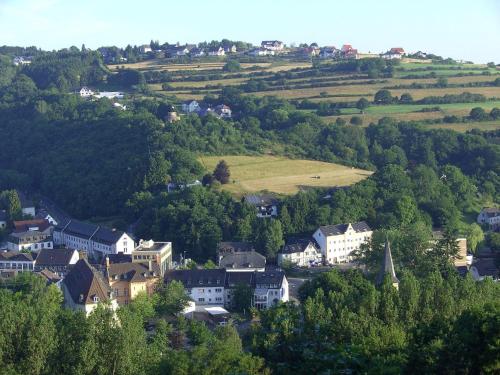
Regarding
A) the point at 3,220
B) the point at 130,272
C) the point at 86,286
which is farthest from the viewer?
the point at 3,220

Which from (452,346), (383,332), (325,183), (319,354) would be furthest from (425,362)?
(325,183)

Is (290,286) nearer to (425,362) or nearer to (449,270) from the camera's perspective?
(449,270)

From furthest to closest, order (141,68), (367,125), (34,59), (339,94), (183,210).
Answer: (34,59)
(141,68)
(339,94)
(367,125)
(183,210)

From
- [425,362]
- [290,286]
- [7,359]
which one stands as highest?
[425,362]

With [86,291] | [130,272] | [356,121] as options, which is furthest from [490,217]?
[86,291]

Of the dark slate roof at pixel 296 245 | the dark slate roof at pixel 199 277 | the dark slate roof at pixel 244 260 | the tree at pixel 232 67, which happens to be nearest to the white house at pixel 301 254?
the dark slate roof at pixel 296 245

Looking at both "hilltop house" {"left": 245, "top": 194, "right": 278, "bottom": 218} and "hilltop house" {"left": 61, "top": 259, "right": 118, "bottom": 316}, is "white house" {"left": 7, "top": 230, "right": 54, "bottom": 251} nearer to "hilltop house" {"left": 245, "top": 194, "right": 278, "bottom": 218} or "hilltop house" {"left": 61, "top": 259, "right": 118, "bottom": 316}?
"hilltop house" {"left": 245, "top": 194, "right": 278, "bottom": 218}

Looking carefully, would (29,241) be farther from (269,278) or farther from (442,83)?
(442,83)
